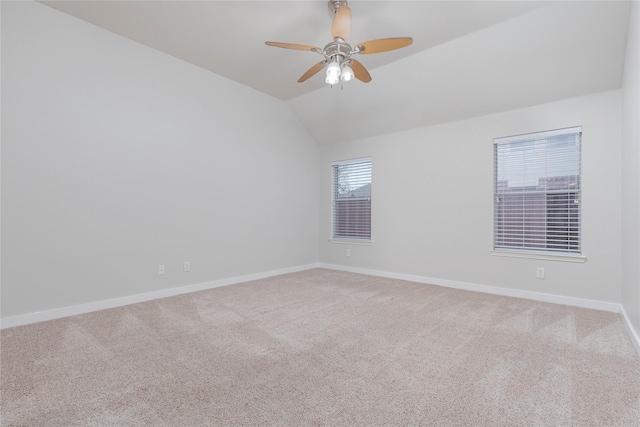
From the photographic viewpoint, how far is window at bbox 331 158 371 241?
5.18 metres

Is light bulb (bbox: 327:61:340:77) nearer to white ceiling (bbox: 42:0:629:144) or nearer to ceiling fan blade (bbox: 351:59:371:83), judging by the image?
ceiling fan blade (bbox: 351:59:371:83)

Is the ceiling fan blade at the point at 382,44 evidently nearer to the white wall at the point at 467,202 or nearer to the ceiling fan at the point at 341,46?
the ceiling fan at the point at 341,46

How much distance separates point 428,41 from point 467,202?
81.2 inches

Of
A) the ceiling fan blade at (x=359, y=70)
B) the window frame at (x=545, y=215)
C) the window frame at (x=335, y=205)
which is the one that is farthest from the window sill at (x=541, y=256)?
the ceiling fan blade at (x=359, y=70)

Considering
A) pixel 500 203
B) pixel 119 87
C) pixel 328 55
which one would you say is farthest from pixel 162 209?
pixel 500 203

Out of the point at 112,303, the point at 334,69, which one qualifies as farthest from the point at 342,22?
the point at 112,303

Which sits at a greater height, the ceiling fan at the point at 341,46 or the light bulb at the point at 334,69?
the ceiling fan at the point at 341,46

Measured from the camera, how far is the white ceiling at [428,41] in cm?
265

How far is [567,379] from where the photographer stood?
179 cm

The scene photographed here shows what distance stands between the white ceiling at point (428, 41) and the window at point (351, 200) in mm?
1394

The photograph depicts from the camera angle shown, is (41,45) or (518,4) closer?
(518,4)

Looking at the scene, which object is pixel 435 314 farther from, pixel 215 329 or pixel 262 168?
pixel 262 168

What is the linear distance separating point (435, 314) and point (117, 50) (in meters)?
4.37

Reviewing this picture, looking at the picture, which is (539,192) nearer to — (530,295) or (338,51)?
(530,295)
